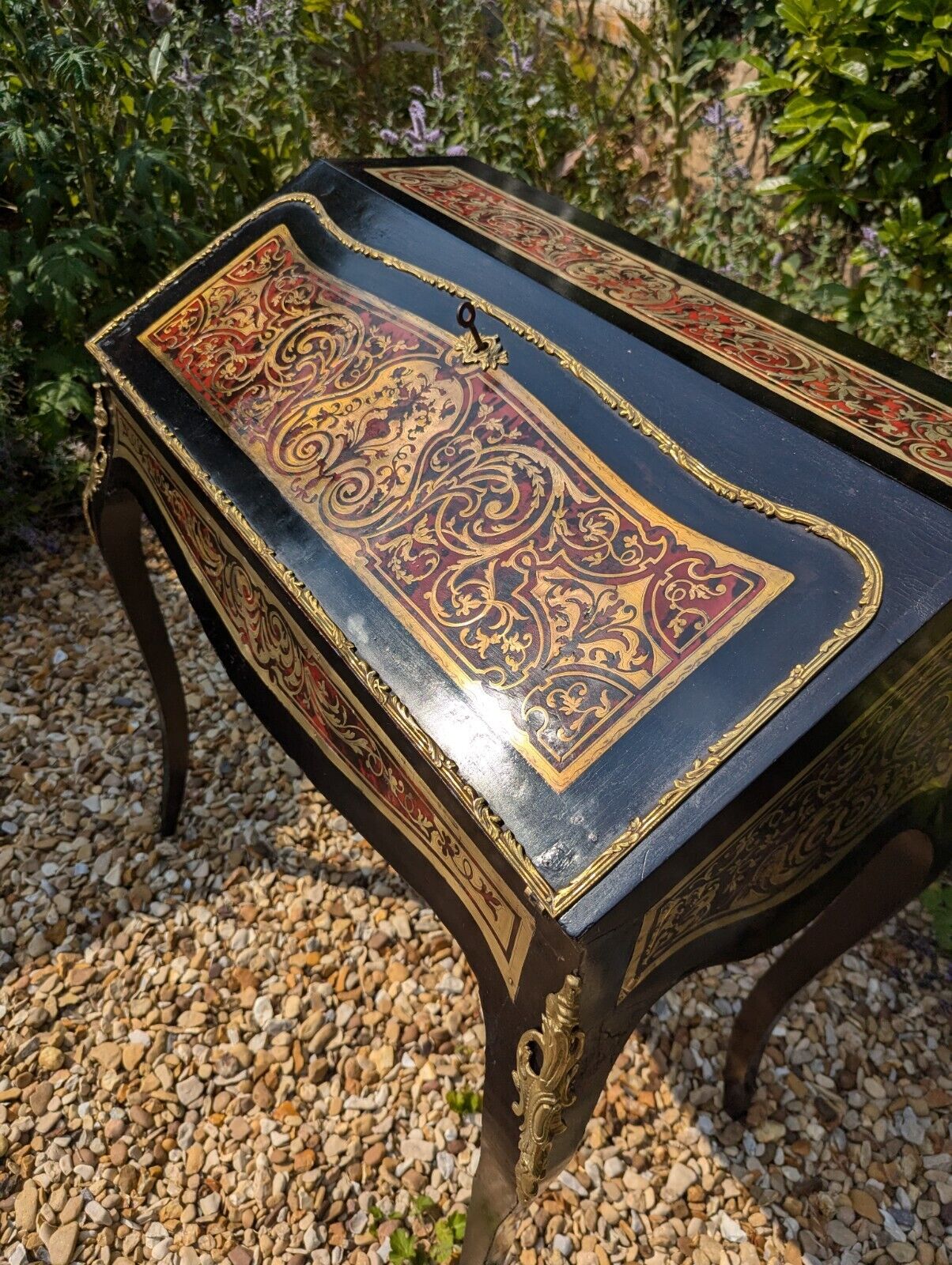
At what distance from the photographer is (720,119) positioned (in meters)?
3.28

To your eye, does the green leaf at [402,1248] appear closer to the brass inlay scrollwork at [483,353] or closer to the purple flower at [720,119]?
the brass inlay scrollwork at [483,353]

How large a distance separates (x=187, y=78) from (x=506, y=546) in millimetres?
2689

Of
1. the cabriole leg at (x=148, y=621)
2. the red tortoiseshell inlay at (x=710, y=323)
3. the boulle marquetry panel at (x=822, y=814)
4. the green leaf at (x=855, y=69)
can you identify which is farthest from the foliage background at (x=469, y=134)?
the boulle marquetry panel at (x=822, y=814)

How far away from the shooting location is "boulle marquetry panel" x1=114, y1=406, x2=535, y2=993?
3.34 ft

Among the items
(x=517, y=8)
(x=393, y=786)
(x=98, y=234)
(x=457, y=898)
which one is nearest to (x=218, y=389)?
(x=393, y=786)

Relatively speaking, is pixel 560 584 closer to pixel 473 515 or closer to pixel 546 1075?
pixel 473 515

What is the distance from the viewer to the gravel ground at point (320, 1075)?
1748 mm

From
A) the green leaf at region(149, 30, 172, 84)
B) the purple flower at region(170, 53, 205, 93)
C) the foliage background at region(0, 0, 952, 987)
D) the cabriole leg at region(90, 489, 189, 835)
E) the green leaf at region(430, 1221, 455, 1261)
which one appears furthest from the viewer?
the purple flower at region(170, 53, 205, 93)

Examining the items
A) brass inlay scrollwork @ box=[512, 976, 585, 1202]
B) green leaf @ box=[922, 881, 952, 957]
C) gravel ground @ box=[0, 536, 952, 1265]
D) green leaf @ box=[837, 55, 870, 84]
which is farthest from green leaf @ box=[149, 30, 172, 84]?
green leaf @ box=[922, 881, 952, 957]

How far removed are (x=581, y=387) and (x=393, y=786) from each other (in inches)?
23.6

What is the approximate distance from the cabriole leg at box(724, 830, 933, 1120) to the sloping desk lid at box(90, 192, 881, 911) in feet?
1.76

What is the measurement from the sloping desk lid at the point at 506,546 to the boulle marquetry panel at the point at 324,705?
0.34 feet

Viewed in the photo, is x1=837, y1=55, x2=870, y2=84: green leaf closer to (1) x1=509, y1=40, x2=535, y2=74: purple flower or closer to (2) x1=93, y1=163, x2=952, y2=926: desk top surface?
(1) x1=509, y1=40, x2=535, y2=74: purple flower

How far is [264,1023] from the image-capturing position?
2051mm
